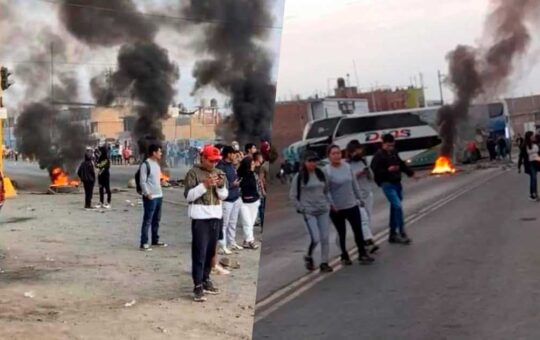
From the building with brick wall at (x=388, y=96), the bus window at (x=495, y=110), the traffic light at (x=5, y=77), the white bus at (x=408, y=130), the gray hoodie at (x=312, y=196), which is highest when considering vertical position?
the traffic light at (x=5, y=77)

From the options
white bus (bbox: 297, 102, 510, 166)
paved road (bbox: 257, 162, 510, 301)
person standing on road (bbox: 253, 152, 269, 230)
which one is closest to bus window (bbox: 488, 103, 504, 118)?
white bus (bbox: 297, 102, 510, 166)

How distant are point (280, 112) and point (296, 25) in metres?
0.18

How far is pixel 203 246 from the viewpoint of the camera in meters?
1.67

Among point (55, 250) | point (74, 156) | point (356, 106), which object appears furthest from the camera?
point (55, 250)

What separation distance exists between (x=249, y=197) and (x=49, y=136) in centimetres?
44

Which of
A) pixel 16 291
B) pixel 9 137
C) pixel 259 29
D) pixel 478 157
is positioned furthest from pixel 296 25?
pixel 16 291

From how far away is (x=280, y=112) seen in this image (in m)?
1.53

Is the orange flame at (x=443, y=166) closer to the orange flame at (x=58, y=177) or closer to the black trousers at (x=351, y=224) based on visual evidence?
the black trousers at (x=351, y=224)

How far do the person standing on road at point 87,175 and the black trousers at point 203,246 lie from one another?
240 mm

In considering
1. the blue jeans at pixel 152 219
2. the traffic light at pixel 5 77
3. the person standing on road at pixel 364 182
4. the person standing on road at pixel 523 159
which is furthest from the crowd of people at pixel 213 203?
the person standing on road at pixel 523 159

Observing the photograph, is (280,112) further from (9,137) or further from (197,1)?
(9,137)

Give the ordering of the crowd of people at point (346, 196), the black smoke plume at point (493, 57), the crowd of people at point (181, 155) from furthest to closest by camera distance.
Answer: the crowd of people at point (181, 155), the crowd of people at point (346, 196), the black smoke plume at point (493, 57)

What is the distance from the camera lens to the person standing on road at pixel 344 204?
1.50m

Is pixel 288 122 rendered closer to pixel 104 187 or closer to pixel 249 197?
pixel 249 197
